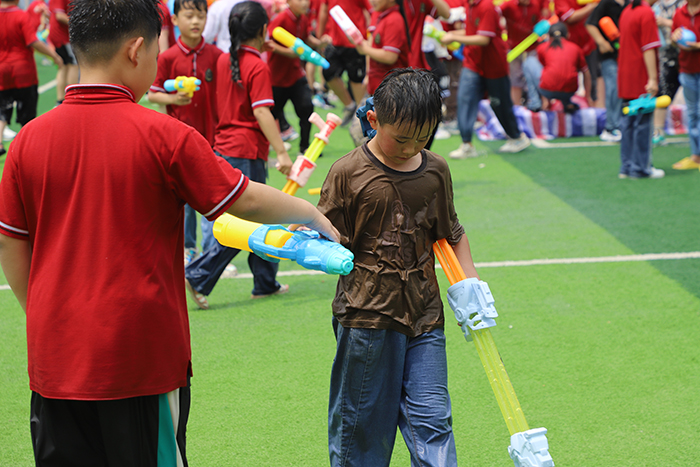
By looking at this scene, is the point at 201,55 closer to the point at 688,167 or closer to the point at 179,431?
the point at 179,431

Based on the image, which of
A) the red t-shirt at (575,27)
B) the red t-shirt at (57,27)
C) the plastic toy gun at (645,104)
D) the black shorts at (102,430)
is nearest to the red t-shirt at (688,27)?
the plastic toy gun at (645,104)

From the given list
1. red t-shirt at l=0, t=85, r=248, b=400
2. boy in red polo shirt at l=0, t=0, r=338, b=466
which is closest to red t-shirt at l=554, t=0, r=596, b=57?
boy in red polo shirt at l=0, t=0, r=338, b=466

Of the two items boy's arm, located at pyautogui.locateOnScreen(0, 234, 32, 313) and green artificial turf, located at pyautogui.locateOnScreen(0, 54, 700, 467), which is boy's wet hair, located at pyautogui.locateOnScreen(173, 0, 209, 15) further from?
boy's arm, located at pyautogui.locateOnScreen(0, 234, 32, 313)

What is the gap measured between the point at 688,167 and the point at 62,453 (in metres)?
8.56

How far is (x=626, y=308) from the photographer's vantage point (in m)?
5.02

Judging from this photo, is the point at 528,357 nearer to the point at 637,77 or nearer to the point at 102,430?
the point at 102,430

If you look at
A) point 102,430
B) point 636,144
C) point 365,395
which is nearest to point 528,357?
point 365,395

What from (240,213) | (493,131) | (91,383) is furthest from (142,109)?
(493,131)

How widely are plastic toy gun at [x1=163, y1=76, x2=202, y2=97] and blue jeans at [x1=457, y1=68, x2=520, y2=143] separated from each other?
512cm

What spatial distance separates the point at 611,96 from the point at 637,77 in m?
2.15

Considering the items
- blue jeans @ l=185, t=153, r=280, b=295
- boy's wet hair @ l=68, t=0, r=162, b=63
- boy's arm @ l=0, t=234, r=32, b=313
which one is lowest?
blue jeans @ l=185, t=153, r=280, b=295

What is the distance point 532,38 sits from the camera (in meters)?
11.9

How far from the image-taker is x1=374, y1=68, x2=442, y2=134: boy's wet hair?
2.46 m

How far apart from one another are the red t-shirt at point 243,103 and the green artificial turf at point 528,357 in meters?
1.14
